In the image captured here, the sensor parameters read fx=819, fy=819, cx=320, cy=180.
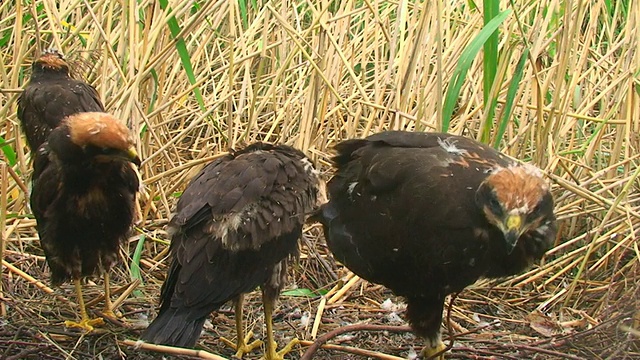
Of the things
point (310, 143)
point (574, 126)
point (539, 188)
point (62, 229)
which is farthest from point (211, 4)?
point (574, 126)

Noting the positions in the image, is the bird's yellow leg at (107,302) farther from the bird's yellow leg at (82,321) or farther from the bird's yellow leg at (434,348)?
the bird's yellow leg at (434,348)

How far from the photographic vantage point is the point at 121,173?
3719 mm

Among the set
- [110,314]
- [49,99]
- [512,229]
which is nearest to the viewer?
[512,229]

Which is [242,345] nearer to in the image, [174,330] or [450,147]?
[174,330]

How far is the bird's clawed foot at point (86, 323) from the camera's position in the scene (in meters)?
3.78

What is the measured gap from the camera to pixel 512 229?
2891 millimetres

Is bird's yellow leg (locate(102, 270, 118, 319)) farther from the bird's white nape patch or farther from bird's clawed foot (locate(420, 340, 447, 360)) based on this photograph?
the bird's white nape patch

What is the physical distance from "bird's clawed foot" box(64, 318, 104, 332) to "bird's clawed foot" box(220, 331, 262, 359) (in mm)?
589

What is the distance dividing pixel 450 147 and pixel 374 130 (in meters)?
1.55

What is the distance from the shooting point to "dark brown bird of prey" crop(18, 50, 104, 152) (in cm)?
454

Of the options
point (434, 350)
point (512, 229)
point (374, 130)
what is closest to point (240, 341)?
point (434, 350)

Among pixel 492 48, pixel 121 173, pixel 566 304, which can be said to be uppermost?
pixel 492 48

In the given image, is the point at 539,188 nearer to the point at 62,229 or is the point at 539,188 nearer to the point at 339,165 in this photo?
the point at 339,165

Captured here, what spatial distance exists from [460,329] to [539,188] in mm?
1239
